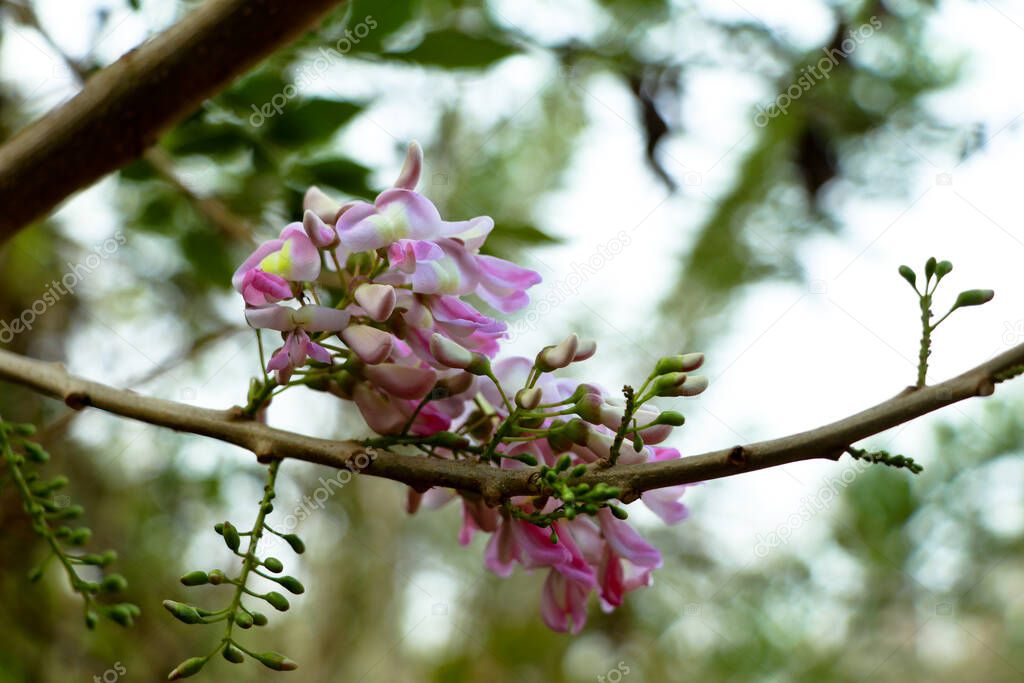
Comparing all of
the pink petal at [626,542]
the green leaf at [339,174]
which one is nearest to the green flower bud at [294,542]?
the pink petal at [626,542]

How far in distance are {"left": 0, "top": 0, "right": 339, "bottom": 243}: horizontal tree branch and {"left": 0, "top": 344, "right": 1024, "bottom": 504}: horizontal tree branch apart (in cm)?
14

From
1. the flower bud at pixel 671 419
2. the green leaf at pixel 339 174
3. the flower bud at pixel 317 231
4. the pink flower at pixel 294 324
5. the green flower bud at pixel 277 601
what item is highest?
the green leaf at pixel 339 174

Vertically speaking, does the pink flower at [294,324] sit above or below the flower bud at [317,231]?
below

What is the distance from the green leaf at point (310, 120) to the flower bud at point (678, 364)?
56 cm

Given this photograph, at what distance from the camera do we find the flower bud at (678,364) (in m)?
0.54

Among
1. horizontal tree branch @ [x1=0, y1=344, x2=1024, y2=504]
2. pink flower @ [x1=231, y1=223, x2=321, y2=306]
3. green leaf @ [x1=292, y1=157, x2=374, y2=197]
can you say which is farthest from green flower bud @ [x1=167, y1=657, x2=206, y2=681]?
green leaf @ [x1=292, y1=157, x2=374, y2=197]

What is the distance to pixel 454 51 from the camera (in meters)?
0.95

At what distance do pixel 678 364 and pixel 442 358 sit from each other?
0.15 meters

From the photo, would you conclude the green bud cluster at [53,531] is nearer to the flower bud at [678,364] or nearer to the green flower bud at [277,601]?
the green flower bud at [277,601]

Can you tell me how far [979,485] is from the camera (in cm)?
279

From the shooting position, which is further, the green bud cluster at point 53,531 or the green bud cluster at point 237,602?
the green bud cluster at point 53,531

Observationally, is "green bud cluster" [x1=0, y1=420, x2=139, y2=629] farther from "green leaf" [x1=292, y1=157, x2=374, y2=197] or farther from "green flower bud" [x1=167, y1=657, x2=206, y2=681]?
"green leaf" [x1=292, y1=157, x2=374, y2=197]

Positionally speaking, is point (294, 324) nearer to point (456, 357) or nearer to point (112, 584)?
point (456, 357)

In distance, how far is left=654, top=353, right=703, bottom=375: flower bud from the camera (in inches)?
21.4
